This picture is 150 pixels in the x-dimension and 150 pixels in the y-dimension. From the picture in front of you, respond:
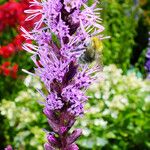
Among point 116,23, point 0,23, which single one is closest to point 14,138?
point 0,23

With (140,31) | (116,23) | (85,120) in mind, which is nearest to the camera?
(85,120)

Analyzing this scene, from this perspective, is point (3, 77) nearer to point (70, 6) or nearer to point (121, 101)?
point (121, 101)

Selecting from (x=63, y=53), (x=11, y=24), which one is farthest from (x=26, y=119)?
(x=63, y=53)

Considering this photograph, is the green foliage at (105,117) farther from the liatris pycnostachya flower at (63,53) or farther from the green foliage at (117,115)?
the liatris pycnostachya flower at (63,53)

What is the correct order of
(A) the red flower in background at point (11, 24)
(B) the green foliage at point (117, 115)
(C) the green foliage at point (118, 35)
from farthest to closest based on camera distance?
(C) the green foliage at point (118, 35)
(A) the red flower in background at point (11, 24)
(B) the green foliage at point (117, 115)

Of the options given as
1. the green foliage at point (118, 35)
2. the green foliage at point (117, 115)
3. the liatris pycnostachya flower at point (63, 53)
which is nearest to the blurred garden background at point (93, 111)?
the green foliage at point (117, 115)

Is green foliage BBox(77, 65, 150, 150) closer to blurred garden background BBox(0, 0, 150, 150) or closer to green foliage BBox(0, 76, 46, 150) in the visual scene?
blurred garden background BBox(0, 0, 150, 150)
